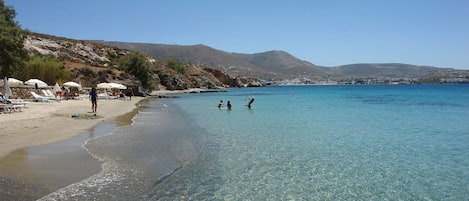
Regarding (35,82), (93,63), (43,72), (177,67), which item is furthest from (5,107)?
(177,67)

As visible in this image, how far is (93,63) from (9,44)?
6993 cm

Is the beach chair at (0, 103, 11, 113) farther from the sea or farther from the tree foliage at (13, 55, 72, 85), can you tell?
the tree foliage at (13, 55, 72, 85)

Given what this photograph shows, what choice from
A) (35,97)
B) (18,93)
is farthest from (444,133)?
(18,93)

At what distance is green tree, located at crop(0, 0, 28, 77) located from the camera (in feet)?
88.6

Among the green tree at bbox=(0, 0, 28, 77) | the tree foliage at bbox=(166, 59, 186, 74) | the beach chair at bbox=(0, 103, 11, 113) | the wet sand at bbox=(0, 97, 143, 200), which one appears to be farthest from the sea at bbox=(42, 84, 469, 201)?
the tree foliage at bbox=(166, 59, 186, 74)

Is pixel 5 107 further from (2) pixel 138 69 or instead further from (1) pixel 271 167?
(2) pixel 138 69

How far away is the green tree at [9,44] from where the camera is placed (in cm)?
2700

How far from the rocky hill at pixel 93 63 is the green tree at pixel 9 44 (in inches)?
1407

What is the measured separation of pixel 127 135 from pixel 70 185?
8.55 meters

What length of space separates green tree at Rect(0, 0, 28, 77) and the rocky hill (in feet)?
117

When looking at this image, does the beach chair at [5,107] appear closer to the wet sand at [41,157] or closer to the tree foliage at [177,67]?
the wet sand at [41,157]

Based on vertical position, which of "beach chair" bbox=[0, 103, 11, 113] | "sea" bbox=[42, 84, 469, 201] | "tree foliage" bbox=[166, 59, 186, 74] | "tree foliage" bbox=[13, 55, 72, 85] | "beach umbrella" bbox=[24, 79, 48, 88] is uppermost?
"tree foliage" bbox=[166, 59, 186, 74]

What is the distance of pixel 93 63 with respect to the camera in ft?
310

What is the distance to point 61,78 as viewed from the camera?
55125 mm
